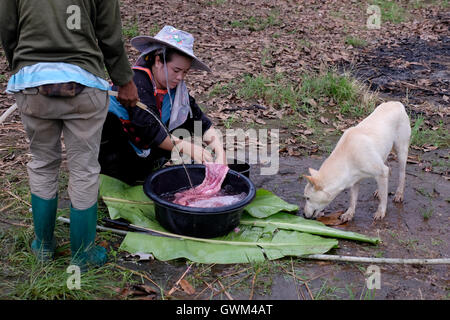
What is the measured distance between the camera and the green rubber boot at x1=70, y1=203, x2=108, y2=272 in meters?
3.24

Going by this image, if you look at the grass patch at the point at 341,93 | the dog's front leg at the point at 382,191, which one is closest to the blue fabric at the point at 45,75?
the dog's front leg at the point at 382,191

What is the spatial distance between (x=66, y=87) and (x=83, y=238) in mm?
1210

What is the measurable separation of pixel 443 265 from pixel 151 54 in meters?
3.31

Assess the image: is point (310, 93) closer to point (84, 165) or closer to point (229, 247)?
point (229, 247)

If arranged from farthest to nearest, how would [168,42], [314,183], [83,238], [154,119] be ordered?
[314,183], [154,119], [168,42], [83,238]

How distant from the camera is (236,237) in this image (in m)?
3.92

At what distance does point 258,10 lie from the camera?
13.1 m

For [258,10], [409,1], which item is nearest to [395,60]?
[258,10]

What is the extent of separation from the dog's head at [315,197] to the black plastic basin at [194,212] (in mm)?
618

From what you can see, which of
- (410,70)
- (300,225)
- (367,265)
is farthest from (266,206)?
(410,70)

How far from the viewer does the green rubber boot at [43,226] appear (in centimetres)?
331

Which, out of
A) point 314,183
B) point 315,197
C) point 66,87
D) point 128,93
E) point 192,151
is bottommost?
point 315,197

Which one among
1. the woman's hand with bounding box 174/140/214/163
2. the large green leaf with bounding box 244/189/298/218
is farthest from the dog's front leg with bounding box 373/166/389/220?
the woman's hand with bounding box 174/140/214/163
